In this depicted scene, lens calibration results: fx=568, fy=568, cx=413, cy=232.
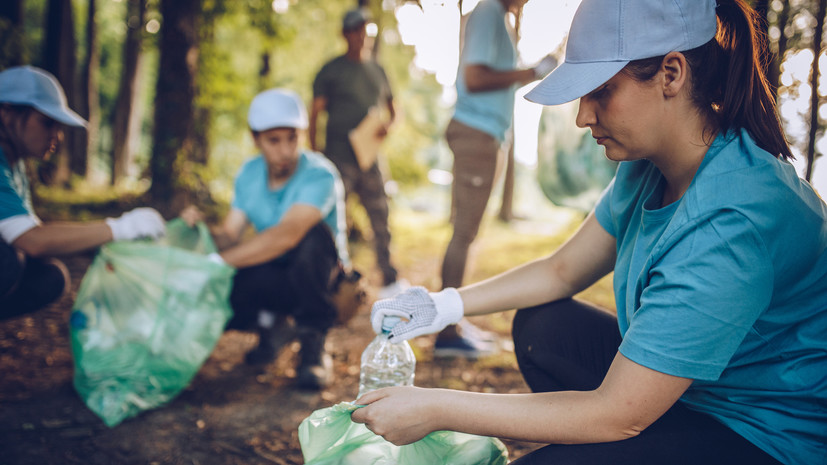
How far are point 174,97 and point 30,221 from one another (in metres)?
3.58

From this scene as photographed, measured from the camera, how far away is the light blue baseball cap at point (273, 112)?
271 cm

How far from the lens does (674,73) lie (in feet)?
3.78

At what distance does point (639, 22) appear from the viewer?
1.14m

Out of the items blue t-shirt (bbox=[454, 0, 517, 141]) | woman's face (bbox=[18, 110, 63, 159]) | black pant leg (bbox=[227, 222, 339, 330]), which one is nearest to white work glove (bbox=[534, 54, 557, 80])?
blue t-shirt (bbox=[454, 0, 517, 141])

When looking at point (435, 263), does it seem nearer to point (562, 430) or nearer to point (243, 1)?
point (243, 1)

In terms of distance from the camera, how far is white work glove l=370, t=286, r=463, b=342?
157cm

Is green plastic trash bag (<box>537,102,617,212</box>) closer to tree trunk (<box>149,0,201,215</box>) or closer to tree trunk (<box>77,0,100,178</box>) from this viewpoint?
tree trunk (<box>149,0,201,215</box>)

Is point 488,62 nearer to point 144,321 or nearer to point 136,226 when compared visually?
point 136,226

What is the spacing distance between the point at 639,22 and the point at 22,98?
→ 7.59ft

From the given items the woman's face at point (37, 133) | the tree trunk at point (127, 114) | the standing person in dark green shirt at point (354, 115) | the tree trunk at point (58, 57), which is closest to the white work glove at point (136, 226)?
the woman's face at point (37, 133)

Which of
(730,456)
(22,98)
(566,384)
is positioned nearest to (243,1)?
(22,98)

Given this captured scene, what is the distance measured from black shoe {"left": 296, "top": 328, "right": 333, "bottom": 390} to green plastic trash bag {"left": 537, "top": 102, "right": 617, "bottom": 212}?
5.98 feet

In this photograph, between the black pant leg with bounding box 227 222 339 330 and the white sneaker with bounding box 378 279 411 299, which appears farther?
the white sneaker with bounding box 378 279 411 299

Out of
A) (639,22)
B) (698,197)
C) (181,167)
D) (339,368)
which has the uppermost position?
(639,22)
